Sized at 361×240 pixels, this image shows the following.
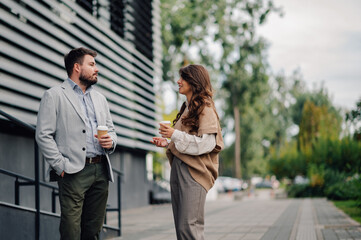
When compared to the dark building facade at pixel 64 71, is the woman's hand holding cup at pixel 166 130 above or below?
below

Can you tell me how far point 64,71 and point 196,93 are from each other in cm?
757

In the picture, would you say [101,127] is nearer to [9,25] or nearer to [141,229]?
[9,25]

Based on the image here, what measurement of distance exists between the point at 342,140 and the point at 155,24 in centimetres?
1007

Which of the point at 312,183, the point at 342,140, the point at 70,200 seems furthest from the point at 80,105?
the point at 312,183

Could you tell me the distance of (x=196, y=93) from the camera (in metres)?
4.21

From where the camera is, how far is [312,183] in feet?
81.3

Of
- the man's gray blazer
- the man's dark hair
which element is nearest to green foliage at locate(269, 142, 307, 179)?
the man's dark hair

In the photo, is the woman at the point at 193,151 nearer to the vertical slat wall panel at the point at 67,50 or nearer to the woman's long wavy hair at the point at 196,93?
the woman's long wavy hair at the point at 196,93

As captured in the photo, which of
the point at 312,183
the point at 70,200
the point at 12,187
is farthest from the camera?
the point at 312,183

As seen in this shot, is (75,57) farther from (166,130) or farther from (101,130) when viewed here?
(166,130)

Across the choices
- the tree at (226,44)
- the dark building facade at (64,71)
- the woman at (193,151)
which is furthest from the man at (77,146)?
the tree at (226,44)

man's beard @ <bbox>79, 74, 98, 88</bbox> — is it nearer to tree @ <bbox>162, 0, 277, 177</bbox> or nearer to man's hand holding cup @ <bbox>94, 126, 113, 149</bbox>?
man's hand holding cup @ <bbox>94, 126, 113, 149</bbox>

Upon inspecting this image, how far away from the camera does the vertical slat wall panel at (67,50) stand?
9172mm

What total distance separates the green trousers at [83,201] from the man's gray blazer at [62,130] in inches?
4.8
